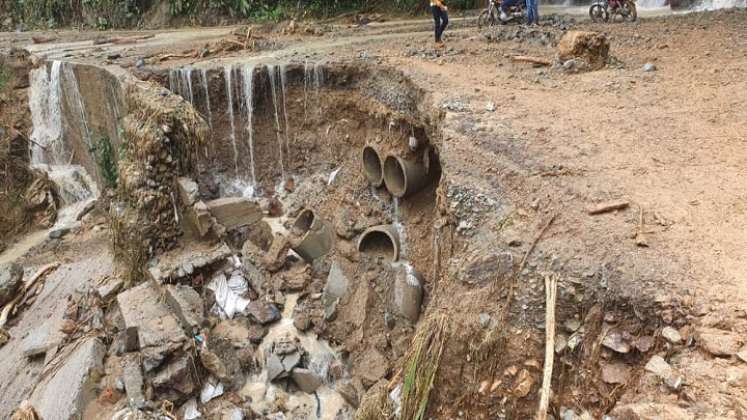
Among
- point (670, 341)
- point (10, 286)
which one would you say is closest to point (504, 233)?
point (670, 341)

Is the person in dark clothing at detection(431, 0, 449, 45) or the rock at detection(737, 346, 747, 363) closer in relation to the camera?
the rock at detection(737, 346, 747, 363)

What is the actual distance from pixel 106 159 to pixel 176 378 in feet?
18.4

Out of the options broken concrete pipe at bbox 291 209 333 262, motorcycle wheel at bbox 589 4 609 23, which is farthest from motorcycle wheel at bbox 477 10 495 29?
broken concrete pipe at bbox 291 209 333 262

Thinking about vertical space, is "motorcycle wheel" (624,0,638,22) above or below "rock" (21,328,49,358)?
above

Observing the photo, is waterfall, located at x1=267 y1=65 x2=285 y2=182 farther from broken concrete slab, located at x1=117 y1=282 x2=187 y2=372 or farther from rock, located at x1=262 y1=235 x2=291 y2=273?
broken concrete slab, located at x1=117 y1=282 x2=187 y2=372

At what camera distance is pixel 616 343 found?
3381 mm

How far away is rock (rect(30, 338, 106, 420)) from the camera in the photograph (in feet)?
18.9

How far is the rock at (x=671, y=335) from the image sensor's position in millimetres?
3150

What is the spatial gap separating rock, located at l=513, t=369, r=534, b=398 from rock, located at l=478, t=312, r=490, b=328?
1.37ft

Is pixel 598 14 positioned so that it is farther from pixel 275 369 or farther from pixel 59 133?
pixel 59 133

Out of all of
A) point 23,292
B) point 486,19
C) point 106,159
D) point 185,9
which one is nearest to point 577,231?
point 23,292

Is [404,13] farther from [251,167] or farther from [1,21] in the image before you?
[1,21]

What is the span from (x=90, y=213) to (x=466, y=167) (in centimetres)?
799

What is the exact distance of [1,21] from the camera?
21469mm
